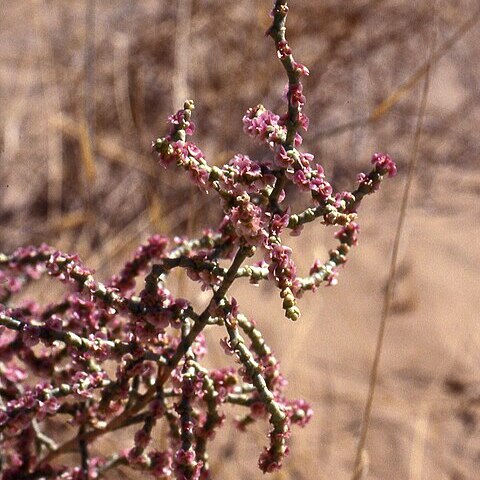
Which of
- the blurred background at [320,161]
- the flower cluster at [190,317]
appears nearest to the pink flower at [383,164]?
the flower cluster at [190,317]

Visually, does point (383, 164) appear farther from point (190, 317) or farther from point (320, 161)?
point (320, 161)

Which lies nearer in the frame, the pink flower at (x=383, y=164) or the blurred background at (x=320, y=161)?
the pink flower at (x=383, y=164)

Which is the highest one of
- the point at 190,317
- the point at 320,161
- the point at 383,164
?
the point at 320,161

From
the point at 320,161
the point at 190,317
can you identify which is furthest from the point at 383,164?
the point at 320,161

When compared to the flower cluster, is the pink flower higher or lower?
higher

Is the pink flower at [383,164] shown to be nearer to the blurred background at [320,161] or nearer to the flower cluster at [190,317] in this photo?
the flower cluster at [190,317]

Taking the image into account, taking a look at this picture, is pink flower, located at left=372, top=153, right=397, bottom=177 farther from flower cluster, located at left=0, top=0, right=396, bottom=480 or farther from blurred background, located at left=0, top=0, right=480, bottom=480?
blurred background, located at left=0, top=0, right=480, bottom=480

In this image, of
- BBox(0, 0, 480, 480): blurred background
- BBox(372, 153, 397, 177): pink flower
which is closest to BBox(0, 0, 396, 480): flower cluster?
BBox(372, 153, 397, 177): pink flower
